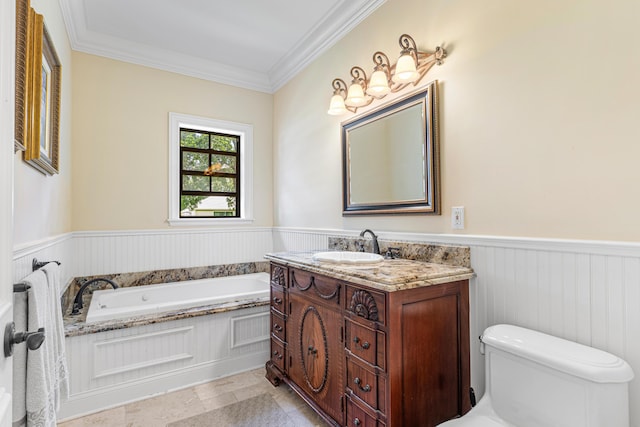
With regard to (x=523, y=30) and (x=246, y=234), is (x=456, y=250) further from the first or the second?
(x=246, y=234)

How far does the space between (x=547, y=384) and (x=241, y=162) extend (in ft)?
10.7

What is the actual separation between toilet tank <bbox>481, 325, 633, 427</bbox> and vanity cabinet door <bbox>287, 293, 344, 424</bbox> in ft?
2.29

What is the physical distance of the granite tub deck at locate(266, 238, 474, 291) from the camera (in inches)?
56.2

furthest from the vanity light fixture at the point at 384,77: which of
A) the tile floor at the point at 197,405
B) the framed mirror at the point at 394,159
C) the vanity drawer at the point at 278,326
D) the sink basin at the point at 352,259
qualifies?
the tile floor at the point at 197,405

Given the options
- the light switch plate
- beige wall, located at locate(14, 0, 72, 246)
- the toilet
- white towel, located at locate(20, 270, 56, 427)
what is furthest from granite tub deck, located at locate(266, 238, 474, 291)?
beige wall, located at locate(14, 0, 72, 246)

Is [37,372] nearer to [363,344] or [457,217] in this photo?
[363,344]

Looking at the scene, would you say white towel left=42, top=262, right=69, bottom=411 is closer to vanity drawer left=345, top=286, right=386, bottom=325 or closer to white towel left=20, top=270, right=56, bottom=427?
white towel left=20, top=270, right=56, bottom=427

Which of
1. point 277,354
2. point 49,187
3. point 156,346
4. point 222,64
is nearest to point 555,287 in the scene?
point 277,354

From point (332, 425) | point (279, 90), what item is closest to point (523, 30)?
point (332, 425)

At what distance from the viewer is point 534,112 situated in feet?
4.79

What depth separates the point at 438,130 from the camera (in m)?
1.87

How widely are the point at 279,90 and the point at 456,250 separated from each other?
2737 millimetres

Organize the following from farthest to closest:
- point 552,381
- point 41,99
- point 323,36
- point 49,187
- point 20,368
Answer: point 323,36 < point 49,187 < point 41,99 < point 552,381 < point 20,368

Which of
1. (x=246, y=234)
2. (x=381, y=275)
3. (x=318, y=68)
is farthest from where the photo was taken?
(x=246, y=234)
